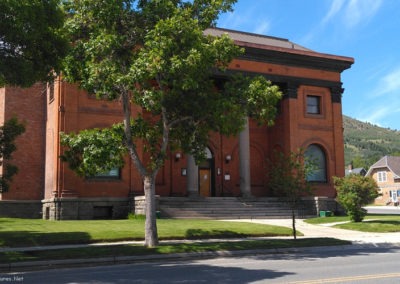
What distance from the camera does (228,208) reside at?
29.0m

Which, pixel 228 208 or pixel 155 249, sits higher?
pixel 228 208

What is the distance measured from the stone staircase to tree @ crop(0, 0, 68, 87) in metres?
13.3

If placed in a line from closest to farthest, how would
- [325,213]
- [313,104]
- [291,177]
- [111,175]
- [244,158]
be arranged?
[291,177] < [111,175] < [325,213] < [244,158] < [313,104]

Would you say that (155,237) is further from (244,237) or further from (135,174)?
(135,174)

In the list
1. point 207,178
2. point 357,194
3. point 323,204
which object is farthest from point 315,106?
point 357,194

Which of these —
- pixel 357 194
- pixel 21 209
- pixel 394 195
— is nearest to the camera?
pixel 357 194

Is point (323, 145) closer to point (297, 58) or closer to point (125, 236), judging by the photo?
point (297, 58)

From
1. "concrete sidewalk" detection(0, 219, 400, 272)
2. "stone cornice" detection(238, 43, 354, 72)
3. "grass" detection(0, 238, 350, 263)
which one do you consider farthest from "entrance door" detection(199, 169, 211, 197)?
"grass" detection(0, 238, 350, 263)

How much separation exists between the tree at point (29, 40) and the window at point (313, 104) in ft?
77.4

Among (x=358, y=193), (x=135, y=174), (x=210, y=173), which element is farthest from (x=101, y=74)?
(x=210, y=173)

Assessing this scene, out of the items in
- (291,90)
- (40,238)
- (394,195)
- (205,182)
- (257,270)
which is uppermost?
(291,90)

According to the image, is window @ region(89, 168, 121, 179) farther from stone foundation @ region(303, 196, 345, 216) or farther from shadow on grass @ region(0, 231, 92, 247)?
stone foundation @ region(303, 196, 345, 216)

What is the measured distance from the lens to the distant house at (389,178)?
3120 inches

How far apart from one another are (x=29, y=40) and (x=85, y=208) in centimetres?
1422
